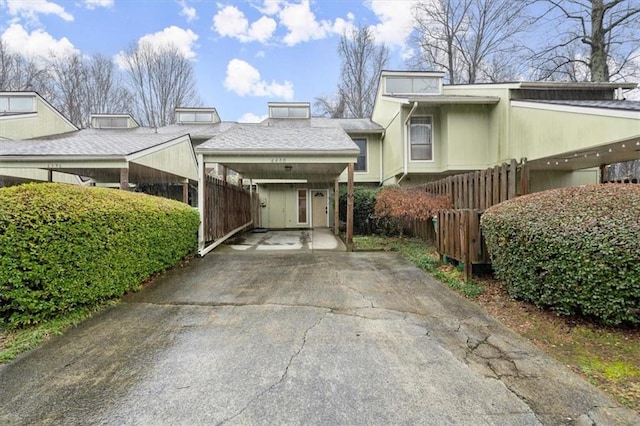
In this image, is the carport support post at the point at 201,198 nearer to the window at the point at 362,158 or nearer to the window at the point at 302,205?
the window at the point at 302,205

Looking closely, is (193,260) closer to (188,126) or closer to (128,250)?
(128,250)

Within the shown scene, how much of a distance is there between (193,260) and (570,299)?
23.5ft

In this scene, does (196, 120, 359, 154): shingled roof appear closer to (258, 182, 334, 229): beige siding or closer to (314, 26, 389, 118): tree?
(258, 182, 334, 229): beige siding

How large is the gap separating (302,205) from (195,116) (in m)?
10.2

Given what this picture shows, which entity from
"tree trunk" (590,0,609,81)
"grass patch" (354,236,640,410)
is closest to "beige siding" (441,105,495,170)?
"grass patch" (354,236,640,410)

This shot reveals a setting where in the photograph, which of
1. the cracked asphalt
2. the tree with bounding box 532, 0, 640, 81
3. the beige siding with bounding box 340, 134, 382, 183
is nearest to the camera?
the cracked asphalt

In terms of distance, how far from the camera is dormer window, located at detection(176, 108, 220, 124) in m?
21.2

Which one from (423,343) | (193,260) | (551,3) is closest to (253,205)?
(193,260)

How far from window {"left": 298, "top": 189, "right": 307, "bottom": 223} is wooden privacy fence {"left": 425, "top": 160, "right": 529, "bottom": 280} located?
10453 millimetres

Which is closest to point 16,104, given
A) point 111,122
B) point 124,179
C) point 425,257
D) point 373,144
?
point 111,122

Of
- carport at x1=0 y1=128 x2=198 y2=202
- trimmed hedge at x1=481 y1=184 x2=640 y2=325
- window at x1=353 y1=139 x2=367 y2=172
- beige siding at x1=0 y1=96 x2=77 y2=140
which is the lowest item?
trimmed hedge at x1=481 y1=184 x2=640 y2=325

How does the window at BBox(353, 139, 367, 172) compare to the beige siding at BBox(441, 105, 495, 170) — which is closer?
the beige siding at BBox(441, 105, 495, 170)

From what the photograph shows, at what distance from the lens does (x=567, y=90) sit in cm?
1289

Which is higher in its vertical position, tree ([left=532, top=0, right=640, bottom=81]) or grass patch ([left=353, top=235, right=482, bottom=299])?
tree ([left=532, top=0, right=640, bottom=81])
